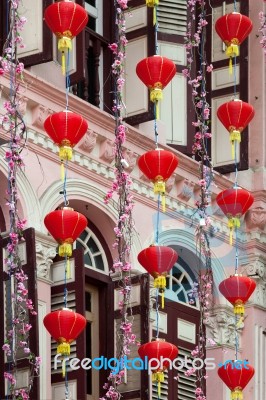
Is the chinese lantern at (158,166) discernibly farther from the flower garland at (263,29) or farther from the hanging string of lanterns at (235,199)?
the flower garland at (263,29)

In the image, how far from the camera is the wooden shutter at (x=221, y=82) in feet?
58.9

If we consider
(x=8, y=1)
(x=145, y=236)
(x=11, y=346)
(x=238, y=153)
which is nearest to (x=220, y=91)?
(x=238, y=153)

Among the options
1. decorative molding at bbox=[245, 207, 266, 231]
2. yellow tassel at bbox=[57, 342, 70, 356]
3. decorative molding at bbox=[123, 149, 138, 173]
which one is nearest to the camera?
yellow tassel at bbox=[57, 342, 70, 356]

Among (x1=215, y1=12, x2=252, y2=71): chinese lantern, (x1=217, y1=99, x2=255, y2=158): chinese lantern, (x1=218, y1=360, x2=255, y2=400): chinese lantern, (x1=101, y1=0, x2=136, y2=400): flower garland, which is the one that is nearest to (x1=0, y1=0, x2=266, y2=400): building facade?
(x1=101, y1=0, x2=136, y2=400): flower garland

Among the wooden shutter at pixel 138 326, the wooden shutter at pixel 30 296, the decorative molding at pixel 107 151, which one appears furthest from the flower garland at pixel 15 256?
the decorative molding at pixel 107 151

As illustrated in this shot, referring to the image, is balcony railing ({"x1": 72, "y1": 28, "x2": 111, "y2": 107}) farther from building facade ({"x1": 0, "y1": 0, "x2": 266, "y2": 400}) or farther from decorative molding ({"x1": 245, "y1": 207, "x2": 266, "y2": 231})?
decorative molding ({"x1": 245, "y1": 207, "x2": 266, "y2": 231})

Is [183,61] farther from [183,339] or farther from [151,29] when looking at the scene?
[183,339]

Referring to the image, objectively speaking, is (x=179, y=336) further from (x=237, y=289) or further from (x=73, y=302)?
(x=73, y=302)

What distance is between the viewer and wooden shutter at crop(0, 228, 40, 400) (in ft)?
47.6

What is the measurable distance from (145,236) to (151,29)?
6.04 ft

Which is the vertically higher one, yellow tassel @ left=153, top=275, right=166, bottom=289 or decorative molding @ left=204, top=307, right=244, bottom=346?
decorative molding @ left=204, top=307, right=244, bottom=346

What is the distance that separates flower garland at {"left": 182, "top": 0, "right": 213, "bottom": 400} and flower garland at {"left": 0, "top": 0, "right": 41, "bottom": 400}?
1911 millimetres

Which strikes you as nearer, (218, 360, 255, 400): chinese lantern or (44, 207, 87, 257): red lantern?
(44, 207, 87, 257): red lantern

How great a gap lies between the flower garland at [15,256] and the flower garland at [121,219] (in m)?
0.83
